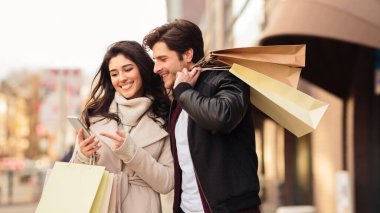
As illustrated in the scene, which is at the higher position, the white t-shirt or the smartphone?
the smartphone

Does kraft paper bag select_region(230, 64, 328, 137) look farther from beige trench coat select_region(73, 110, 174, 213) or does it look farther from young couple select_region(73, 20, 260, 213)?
beige trench coat select_region(73, 110, 174, 213)

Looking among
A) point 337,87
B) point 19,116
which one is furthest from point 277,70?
point 19,116

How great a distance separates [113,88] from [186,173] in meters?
0.85

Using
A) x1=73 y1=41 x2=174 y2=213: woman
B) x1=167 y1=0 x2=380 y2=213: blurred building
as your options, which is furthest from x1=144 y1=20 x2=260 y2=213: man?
x1=167 y1=0 x2=380 y2=213: blurred building

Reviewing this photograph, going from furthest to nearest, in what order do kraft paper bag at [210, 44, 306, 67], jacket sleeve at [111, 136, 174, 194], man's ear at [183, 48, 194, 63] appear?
jacket sleeve at [111, 136, 174, 194]
man's ear at [183, 48, 194, 63]
kraft paper bag at [210, 44, 306, 67]

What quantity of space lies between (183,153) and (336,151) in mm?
8219

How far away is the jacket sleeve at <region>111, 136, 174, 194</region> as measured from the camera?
2.68 meters

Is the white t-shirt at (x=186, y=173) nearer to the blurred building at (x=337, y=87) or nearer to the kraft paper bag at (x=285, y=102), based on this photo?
the kraft paper bag at (x=285, y=102)

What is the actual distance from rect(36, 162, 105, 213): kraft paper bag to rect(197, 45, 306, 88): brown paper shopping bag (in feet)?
2.75

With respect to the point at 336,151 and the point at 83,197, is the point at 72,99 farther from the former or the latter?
the point at 83,197

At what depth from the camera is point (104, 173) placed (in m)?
2.71

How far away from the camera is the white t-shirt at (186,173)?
8.12 feet

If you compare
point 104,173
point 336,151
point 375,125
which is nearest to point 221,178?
point 104,173

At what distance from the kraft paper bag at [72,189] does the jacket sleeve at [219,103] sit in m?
0.65
